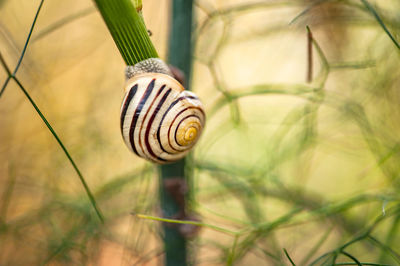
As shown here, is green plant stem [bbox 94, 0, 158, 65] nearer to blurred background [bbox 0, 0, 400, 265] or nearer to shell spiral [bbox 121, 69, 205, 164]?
shell spiral [bbox 121, 69, 205, 164]

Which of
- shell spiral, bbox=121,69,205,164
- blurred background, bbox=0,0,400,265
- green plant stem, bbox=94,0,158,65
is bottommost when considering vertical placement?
blurred background, bbox=0,0,400,265

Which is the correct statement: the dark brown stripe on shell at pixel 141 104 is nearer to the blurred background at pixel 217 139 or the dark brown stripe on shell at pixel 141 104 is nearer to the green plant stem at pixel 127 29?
the green plant stem at pixel 127 29

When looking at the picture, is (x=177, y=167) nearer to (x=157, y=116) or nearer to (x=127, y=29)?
(x=157, y=116)

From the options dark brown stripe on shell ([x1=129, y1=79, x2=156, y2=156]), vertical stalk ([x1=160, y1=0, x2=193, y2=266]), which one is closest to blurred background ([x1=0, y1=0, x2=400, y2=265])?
vertical stalk ([x1=160, y1=0, x2=193, y2=266])

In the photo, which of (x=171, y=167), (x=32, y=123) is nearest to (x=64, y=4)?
(x=32, y=123)

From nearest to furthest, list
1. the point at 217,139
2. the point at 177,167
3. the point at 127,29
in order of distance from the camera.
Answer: the point at 127,29, the point at 177,167, the point at 217,139

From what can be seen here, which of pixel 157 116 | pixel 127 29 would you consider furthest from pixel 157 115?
pixel 127 29

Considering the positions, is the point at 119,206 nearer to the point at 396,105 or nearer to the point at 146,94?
the point at 146,94
